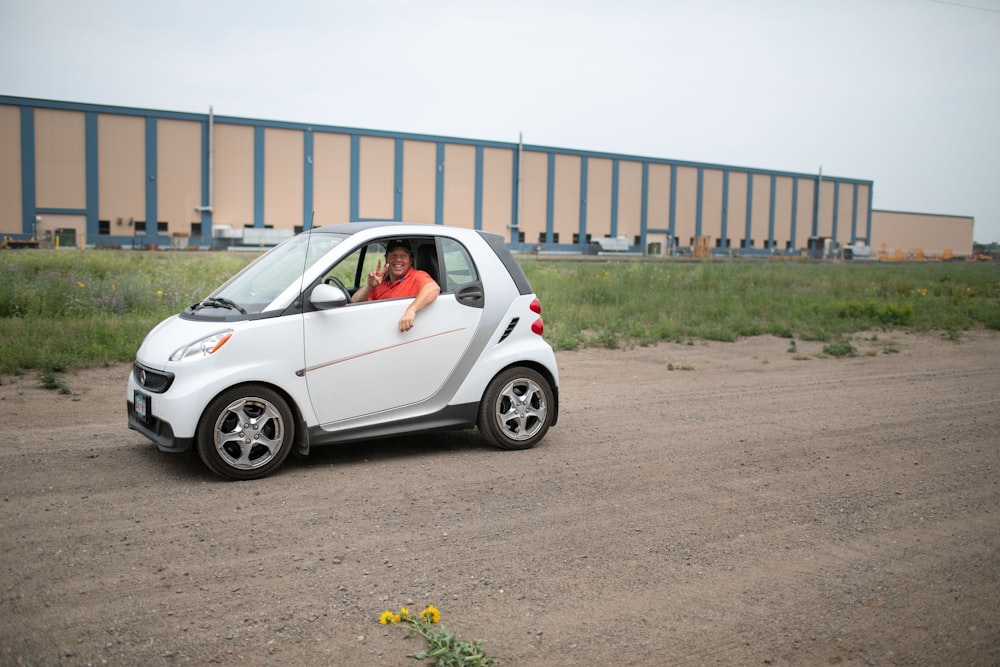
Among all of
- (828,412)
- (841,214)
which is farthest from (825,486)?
(841,214)

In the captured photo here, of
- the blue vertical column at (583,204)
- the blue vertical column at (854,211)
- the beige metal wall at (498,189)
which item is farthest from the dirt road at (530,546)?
the blue vertical column at (854,211)

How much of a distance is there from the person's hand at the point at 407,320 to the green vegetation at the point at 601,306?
222 inches

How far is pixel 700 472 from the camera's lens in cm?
660

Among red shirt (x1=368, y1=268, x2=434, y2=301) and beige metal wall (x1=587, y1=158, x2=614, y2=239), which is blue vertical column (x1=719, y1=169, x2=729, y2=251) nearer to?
beige metal wall (x1=587, y1=158, x2=614, y2=239)

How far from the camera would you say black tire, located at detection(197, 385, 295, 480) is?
5883 millimetres

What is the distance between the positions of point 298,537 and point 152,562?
2.60 feet

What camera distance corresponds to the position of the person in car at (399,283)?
6.74 metres

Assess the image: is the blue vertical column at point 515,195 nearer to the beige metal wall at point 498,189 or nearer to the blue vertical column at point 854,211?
the beige metal wall at point 498,189

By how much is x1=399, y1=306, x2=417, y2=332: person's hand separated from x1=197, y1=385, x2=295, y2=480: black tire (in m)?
1.03

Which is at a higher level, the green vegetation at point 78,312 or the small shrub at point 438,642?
the green vegetation at point 78,312

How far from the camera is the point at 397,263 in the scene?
688cm

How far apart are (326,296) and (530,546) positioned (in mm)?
2390

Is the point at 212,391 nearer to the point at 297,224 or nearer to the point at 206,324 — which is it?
the point at 206,324

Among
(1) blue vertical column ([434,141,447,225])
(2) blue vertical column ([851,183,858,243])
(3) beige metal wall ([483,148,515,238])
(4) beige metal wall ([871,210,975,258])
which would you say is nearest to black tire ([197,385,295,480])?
(1) blue vertical column ([434,141,447,225])
